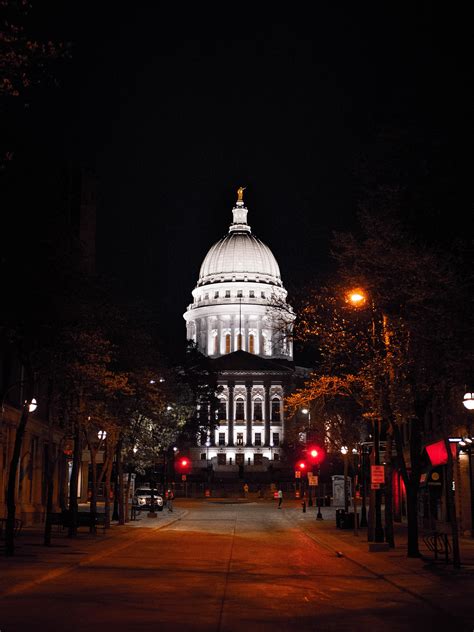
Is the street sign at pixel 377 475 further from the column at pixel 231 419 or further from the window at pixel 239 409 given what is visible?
the window at pixel 239 409

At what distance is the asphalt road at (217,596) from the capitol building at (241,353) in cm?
11741

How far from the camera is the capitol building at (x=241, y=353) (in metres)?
166

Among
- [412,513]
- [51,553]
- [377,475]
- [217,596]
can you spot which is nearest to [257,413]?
[377,475]

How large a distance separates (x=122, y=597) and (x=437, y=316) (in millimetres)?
8522

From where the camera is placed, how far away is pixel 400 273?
2236 centimetres

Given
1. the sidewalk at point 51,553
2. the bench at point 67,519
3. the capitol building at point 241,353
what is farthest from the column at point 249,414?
the bench at point 67,519

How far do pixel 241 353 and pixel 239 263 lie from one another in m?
30.6

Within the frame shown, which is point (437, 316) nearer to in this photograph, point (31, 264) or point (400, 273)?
point (400, 273)

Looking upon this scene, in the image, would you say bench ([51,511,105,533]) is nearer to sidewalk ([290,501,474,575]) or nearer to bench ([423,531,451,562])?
sidewalk ([290,501,474,575])

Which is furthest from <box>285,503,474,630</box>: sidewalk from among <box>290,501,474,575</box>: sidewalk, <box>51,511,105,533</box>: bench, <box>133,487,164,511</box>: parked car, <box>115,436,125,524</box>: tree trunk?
<box>133,487,164,511</box>: parked car

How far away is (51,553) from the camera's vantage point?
29.6m

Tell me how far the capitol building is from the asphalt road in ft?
385

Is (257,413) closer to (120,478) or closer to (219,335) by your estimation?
(219,335)

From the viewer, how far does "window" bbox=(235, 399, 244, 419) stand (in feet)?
557
